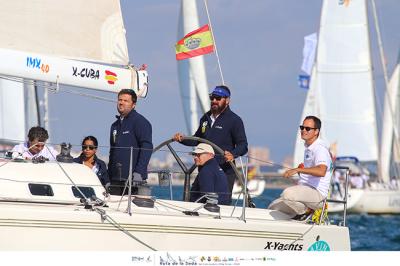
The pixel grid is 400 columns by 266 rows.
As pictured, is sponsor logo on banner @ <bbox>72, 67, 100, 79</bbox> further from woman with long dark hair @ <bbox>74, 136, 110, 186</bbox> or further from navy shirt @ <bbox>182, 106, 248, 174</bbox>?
navy shirt @ <bbox>182, 106, 248, 174</bbox>

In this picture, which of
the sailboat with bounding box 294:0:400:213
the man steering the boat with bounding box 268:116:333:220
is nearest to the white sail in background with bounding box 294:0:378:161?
the sailboat with bounding box 294:0:400:213

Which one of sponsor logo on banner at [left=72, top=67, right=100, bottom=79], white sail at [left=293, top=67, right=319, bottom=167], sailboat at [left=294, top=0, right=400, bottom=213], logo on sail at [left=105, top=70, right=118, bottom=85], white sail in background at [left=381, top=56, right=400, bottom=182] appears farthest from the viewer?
white sail in background at [left=381, top=56, right=400, bottom=182]

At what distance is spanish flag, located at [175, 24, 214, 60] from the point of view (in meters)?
9.36

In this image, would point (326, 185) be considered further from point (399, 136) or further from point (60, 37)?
point (399, 136)

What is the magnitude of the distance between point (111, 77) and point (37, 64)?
26.3 inches

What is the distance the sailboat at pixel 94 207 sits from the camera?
6637 mm

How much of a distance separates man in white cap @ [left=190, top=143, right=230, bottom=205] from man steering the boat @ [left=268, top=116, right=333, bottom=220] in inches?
19.4


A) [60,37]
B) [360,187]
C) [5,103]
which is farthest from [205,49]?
[360,187]

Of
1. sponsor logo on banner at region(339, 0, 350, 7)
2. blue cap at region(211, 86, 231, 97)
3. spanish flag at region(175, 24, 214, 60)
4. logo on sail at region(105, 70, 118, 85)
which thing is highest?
sponsor logo on banner at region(339, 0, 350, 7)

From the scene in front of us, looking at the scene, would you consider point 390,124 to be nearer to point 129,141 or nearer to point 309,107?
point 309,107

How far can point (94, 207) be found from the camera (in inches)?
271

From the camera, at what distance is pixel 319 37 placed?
41688mm

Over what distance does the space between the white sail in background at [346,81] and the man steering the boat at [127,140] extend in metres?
32.9

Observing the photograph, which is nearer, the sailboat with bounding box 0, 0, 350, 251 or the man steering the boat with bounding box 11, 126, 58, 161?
the sailboat with bounding box 0, 0, 350, 251
